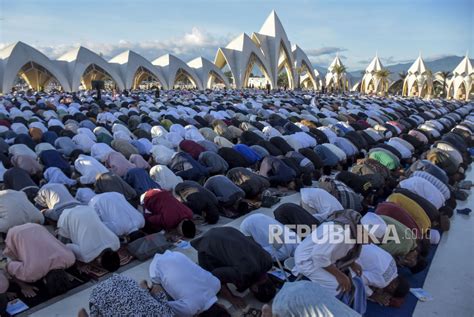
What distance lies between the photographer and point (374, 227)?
3.72 metres

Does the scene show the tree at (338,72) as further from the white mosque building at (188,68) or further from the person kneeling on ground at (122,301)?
the person kneeling on ground at (122,301)

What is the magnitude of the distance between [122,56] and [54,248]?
3964 centimetres

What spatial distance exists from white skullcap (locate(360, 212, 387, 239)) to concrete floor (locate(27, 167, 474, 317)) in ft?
2.26

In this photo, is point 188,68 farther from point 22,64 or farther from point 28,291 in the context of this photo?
point 28,291

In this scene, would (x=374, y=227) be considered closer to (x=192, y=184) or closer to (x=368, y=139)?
(x=192, y=184)

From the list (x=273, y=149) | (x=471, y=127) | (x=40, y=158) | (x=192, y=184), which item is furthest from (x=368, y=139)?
(x=40, y=158)

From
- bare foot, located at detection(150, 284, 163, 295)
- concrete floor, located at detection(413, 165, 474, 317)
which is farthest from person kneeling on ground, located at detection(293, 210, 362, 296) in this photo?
bare foot, located at detection(150, 284, 163, 295)

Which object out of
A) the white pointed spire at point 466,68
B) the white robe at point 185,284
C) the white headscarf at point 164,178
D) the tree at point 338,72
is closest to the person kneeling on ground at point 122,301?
the white robe at point 185,284

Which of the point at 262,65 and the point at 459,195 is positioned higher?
the point at 262,65

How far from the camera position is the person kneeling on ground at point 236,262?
10.3 feet

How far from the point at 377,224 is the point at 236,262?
152 centimetres

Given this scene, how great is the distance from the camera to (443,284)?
376 centimetres

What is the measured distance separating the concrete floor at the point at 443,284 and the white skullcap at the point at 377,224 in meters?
0.69

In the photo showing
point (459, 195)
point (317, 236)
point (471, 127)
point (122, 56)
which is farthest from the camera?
point (122, 56)
